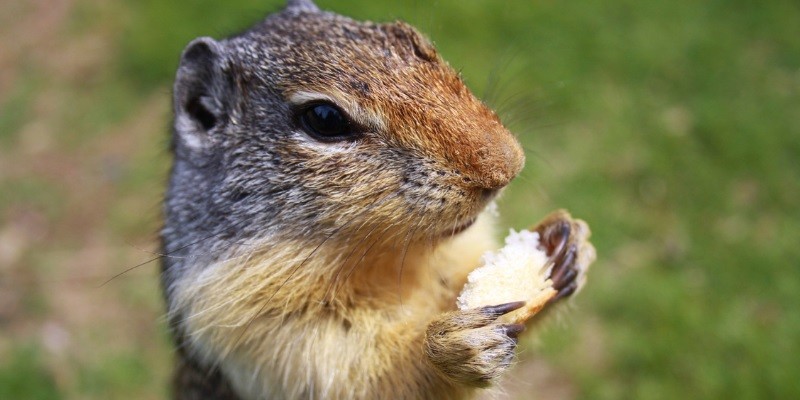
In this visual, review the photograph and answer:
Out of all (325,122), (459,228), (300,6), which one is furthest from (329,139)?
(300,6)

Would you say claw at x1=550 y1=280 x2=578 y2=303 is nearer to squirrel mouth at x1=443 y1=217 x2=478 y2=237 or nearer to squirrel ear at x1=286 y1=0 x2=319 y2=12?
squirrel mouth at x1=443 y1=217 x2=478 y2=237

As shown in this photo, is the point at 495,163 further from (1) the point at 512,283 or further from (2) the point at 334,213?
(2) the point at 334,213

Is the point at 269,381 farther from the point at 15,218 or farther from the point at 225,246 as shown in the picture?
the point at 15,218

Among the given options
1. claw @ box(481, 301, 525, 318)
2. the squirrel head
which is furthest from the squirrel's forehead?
claw @ box(481, 301, 525, 318)

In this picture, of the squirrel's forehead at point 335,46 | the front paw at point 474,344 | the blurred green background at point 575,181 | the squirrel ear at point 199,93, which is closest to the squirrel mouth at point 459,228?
the front paw at point 474,344

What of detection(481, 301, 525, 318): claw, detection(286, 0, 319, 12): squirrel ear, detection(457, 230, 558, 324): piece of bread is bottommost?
detection(481, 301, 525, 318): claw

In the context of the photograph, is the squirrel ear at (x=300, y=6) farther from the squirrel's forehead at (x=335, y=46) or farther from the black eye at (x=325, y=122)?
the black eye at (x=325, y=122)

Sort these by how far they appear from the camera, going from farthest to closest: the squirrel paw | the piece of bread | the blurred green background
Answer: the blurred green background → the squirrel paw → the piece of bread
